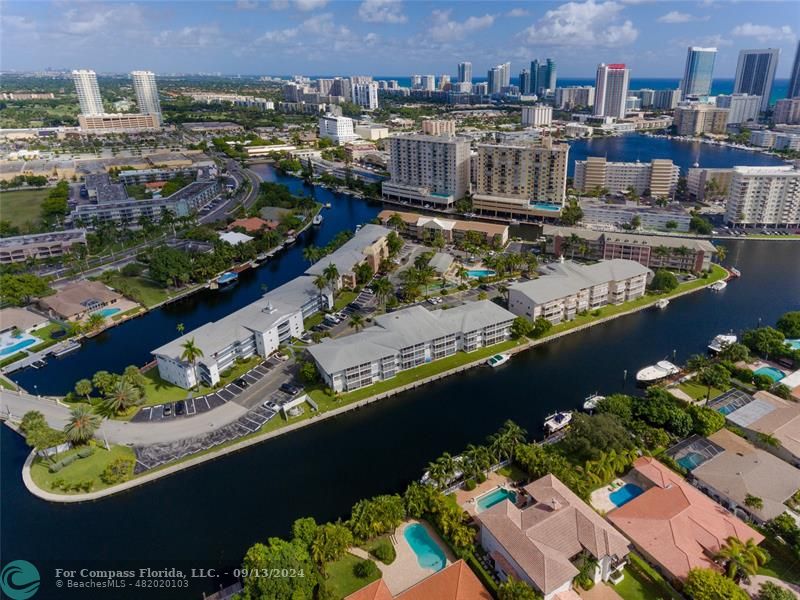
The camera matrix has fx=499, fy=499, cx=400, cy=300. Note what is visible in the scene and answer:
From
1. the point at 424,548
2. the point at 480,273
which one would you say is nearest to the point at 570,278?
the point at 480,273

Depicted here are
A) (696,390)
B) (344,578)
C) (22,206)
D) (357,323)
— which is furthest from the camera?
(22,206)

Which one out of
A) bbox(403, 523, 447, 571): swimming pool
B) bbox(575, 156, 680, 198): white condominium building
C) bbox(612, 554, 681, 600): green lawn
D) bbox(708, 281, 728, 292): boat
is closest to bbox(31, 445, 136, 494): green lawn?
bbox(403, 523, 447, 571): swimming pool

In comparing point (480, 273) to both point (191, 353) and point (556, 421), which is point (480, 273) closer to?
point (556, 421)

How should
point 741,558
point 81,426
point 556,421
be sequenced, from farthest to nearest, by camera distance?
point 556,421
point 81,426
point 741,558

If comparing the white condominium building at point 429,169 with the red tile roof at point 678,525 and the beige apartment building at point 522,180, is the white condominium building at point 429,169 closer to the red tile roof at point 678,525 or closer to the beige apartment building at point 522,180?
the beige apartment building at point 522,180

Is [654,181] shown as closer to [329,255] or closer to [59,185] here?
[329,255]

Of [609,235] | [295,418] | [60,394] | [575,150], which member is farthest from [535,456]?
[575,150]
